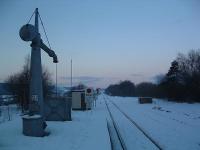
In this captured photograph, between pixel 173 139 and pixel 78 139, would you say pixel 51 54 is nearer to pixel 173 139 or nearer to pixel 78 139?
pixel 78 139

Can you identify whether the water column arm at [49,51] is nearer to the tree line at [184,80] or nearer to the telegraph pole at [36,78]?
the telegraph pole at [36,78]

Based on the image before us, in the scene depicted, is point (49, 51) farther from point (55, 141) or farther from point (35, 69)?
point (55, 141)

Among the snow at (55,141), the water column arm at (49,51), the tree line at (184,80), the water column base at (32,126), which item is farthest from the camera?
the tree line at (184,80)

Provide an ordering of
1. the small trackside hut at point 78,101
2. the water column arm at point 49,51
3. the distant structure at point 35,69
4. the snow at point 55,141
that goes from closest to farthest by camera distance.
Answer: the snow at point 55,141 < the distant structure at point 35,69 < the water column arm at point 49,51 < the small trackside hut at point 78,101

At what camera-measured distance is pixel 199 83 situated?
226 feet

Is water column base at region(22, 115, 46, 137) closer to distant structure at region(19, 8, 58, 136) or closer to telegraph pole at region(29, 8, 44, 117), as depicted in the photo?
distant structure at region(19, 8, 58, 136)

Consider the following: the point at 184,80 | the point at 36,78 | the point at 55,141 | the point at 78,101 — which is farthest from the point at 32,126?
the point at 184,80

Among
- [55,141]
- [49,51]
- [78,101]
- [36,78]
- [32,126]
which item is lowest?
[55,141]

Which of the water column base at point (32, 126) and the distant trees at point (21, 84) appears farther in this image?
the distant trees at point (21, 84)

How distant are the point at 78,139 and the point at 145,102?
48231 millimetres

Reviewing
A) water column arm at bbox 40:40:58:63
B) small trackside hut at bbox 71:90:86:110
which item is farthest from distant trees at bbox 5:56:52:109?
water column arm at bbox 40:40:58:63

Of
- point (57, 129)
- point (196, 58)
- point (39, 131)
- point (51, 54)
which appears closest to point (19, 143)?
point (39, 131)

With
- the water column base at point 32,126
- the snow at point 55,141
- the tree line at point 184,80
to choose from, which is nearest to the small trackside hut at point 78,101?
the snow at point 55,141

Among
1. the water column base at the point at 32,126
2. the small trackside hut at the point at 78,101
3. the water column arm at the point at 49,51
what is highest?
the water column arm at the point at 49,51
